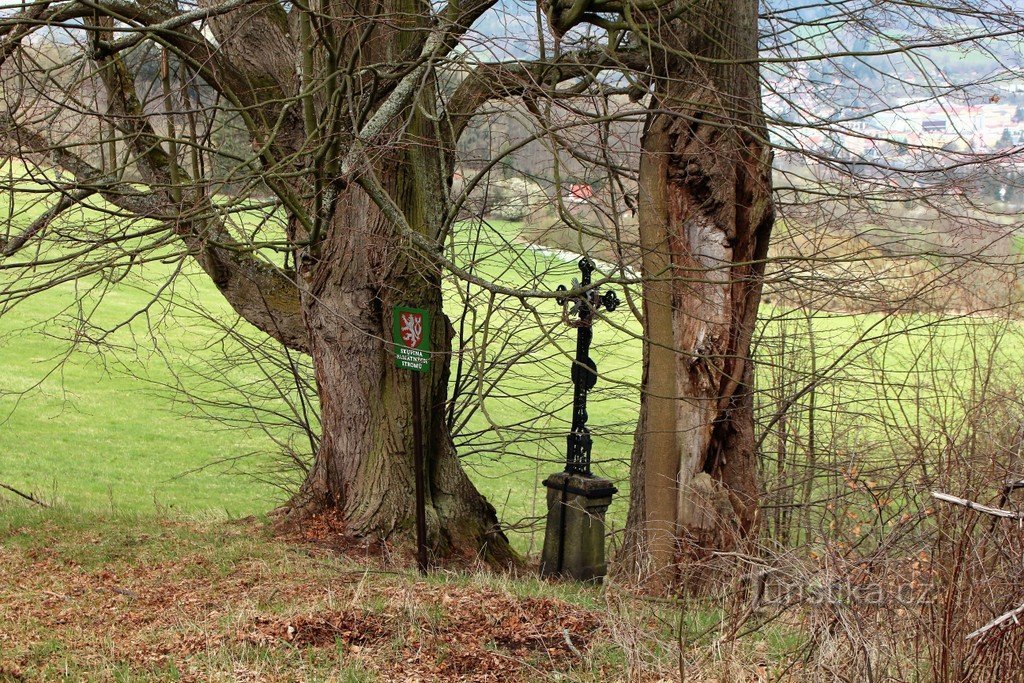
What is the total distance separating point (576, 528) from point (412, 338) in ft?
7.86

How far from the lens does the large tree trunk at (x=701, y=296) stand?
742 cm

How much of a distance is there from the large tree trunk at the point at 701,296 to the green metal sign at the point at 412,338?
1736mm

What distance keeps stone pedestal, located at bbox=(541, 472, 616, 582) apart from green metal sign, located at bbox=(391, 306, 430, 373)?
6.39 ft

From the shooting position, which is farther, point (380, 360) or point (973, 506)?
point (380, 360)

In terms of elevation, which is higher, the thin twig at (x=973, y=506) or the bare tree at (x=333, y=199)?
the bare tree at (x=333, y=199)

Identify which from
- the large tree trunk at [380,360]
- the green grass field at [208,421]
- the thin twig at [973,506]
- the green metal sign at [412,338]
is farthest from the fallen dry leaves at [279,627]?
the green grass field at [208,421]

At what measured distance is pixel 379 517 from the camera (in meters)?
8.73

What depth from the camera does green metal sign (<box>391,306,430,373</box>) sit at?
24.5ft

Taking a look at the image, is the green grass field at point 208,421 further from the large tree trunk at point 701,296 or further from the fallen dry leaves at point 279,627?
the fallen dry leaves at point 279,627

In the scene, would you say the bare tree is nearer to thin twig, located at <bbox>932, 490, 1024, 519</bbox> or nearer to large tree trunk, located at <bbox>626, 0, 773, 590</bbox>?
large tree trunk, located at <bbox>626, 0, 773, 590</bbox>

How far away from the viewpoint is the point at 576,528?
8.63 m

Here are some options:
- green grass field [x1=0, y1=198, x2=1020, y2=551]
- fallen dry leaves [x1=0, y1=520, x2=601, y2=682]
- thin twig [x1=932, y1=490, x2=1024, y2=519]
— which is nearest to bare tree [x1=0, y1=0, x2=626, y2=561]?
green grass field [x1=0, y1=198, x2=1020, y2=551]

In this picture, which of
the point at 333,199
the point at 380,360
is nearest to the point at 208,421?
the point at 380,360

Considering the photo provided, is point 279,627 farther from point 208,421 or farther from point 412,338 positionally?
point 208,421
